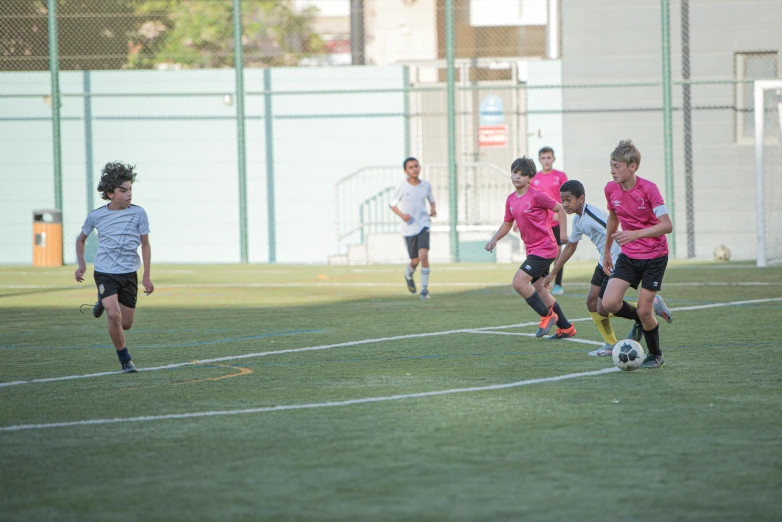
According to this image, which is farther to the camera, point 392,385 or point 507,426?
point 392,385

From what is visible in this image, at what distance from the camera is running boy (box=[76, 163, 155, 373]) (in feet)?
27.3

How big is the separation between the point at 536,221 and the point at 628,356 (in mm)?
2906

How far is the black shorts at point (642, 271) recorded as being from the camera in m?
7.87

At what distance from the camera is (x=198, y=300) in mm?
15234

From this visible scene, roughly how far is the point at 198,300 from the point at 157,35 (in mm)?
16698

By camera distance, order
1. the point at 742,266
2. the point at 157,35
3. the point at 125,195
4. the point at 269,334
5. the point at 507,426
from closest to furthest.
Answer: the point at 507,426, the point at 125,195, the point at 269,334, the point at 742,266, the point at 157,35

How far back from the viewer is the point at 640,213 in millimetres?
7891

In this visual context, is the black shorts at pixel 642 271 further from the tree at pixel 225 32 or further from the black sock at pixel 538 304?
the tree at pixel 225 32

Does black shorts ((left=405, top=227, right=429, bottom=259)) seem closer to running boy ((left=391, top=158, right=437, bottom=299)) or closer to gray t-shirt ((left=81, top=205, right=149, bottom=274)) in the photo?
running boy ((left=391, top=158, right=437, bottom=299))

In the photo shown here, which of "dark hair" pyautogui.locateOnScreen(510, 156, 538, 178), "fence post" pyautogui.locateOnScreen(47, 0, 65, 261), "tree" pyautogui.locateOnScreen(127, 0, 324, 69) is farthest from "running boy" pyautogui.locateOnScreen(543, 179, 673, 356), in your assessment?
"tree" pyautogui.locateOnScreen(127, 0, 324, 69)

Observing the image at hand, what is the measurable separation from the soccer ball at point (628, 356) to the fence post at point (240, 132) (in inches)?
678

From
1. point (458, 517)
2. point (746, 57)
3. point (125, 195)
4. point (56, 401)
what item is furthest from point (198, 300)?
point (746, 57)

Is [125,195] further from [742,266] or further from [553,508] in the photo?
[742,266]

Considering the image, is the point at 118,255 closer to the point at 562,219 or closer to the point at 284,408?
the point at 284,408
